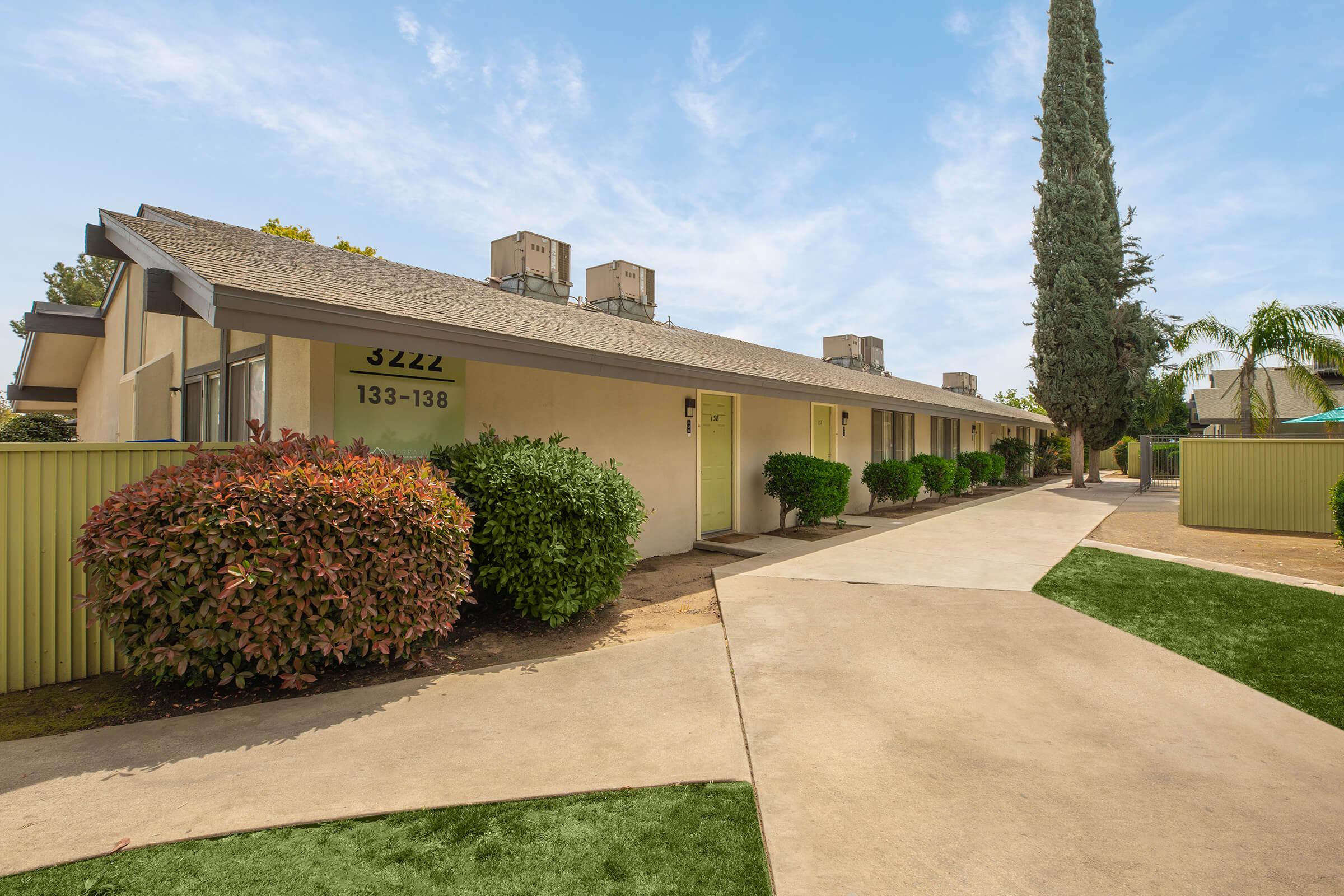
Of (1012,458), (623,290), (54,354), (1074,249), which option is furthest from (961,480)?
(54,354)

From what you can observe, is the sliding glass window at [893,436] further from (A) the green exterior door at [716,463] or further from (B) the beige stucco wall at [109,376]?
(B) the beige stucco wall at [109,376]

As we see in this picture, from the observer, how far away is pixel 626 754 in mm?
3039

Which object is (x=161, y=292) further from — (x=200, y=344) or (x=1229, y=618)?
(x=1229, y=618)

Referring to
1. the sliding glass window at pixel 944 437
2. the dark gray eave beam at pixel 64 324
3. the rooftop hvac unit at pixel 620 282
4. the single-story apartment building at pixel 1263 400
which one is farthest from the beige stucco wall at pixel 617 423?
the single-story apartment building at pixel 1263 400

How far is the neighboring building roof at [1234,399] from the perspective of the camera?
83.1 ft

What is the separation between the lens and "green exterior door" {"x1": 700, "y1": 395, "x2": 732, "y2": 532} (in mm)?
9539

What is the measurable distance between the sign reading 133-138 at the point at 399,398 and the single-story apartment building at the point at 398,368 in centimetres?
2

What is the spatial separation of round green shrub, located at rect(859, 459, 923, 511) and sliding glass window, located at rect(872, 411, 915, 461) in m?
1.44

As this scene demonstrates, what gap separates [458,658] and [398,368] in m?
2.79

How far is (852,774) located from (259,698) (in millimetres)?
3424

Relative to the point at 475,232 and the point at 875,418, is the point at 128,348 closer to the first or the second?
the point at 475,232

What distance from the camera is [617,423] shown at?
8.04 metres

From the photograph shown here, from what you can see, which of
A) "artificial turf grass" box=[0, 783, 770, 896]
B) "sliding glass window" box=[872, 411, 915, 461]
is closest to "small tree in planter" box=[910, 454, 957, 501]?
"sliding glass window" box=[872, 411, 915, 461]

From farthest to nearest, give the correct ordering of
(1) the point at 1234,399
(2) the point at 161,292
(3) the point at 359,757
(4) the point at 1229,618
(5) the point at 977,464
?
(1) the point at 1234,399 → (5) the point at 977,464 → (4) the point at 1229,618 → (2) the point at 161,292 → (3) the point at 359,757
